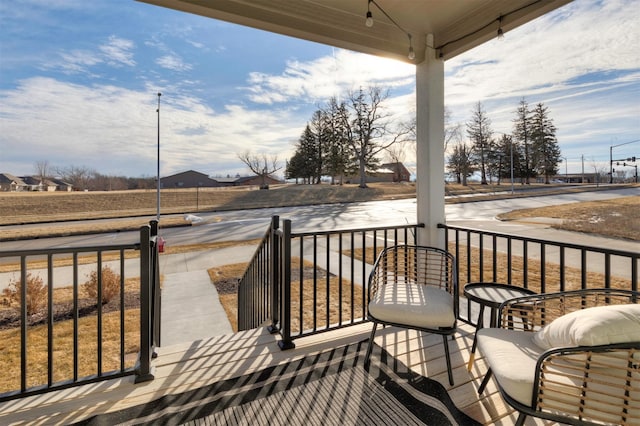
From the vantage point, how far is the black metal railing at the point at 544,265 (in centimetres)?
168

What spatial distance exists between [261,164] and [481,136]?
2143 centimetres

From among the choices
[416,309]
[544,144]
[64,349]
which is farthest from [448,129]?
[64,349]

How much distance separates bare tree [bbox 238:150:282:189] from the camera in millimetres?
25067

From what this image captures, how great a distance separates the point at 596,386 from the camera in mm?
940

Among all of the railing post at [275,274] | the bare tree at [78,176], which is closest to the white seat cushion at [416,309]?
the railing post at [275,274]

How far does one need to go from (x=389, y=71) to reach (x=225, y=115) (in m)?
13.9

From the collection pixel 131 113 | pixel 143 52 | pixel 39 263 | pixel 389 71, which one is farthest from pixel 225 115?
pixel 389 71

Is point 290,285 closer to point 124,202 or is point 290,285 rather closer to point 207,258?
point 207,258

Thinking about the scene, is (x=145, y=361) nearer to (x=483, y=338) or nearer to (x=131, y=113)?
(x=483, y=338)

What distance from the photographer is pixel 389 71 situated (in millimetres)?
3246

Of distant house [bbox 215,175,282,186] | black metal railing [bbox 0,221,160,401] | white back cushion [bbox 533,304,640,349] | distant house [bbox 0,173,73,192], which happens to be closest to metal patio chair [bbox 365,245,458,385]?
white back cushion [bbox 533,304,640,349]

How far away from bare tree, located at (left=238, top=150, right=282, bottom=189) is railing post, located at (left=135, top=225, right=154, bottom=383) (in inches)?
936

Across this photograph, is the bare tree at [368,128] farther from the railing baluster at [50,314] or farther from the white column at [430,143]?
the railing baluster at [50,314]

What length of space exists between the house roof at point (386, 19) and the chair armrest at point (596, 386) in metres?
2.13
